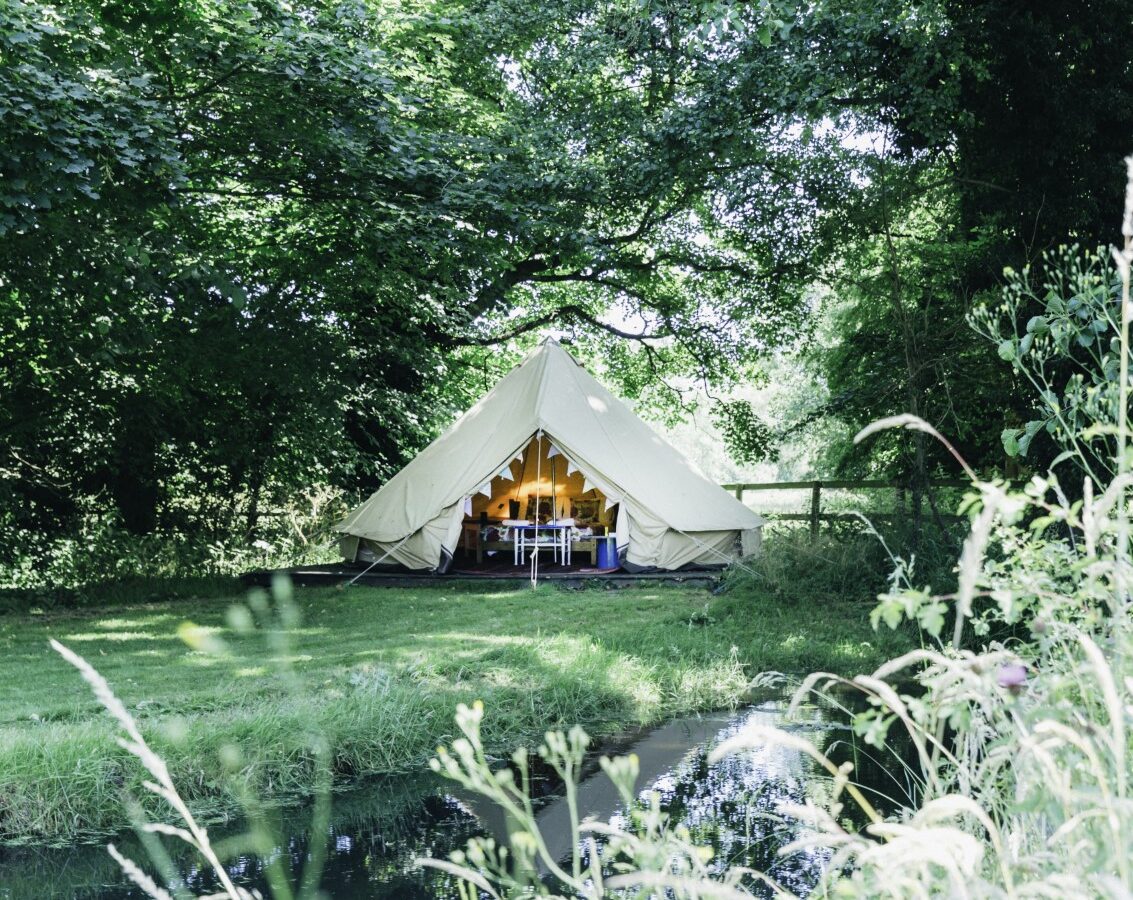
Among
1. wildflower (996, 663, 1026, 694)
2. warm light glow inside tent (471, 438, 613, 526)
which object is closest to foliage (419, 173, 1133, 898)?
wildflower (996, 663, 1026, 694)

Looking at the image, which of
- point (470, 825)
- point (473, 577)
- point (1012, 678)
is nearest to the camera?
point (1012, 678)

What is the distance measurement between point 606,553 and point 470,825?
7.44 metres

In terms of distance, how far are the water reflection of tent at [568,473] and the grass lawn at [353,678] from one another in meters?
1.57

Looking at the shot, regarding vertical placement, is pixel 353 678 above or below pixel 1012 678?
below

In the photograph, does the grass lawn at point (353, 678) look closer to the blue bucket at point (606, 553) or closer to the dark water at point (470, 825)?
the dark water at point (470, 825)

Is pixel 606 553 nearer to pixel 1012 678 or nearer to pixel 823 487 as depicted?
pixel 823 487

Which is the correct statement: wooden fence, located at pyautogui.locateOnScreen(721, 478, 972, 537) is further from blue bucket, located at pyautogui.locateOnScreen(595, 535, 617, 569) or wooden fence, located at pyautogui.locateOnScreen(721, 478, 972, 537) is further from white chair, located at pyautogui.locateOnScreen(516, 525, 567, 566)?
white chair, located at pyautogui.locateOnScreen(516, 525, 567, 566)

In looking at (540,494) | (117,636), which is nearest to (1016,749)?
(117,636)

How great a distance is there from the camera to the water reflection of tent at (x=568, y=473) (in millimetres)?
10609

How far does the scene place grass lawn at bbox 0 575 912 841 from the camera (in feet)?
13.7

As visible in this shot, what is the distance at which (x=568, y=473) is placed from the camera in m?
11.0

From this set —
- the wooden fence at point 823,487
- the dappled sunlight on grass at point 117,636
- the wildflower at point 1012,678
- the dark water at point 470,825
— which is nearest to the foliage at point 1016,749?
the wildflower at point 1012,678

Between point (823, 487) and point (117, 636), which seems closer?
point (117, 636)

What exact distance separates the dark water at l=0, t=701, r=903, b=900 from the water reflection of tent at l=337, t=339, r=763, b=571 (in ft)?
17.6
